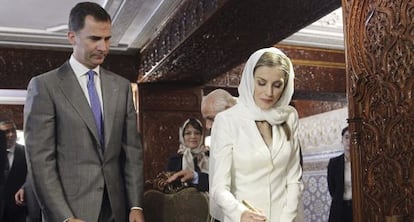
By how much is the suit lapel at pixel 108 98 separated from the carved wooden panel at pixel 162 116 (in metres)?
4.37

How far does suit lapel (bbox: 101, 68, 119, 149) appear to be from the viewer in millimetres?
1808

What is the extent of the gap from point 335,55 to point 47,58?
344 cm

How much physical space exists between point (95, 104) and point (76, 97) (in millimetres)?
74

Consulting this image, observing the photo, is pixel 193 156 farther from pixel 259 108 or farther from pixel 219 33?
pixel 259 108

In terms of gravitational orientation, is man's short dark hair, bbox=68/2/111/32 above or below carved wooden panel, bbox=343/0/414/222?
above

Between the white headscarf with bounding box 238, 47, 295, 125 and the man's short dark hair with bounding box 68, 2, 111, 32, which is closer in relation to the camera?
the white headscarf with bounding box 238, 47, 295, 125

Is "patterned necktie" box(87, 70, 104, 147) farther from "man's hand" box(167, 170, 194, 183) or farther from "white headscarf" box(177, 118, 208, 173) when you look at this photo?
"white headscarf" box(177, 118, 208, 173)

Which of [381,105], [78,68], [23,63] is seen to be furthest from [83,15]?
[23,63]

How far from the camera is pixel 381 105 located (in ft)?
6.40

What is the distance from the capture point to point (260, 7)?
3391 mm

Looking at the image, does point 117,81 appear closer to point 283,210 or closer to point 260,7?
point 283,210

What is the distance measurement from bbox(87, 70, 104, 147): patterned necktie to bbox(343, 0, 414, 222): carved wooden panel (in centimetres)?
101

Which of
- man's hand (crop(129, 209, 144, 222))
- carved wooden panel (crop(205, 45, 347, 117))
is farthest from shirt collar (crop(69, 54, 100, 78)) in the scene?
carved wooden panel (crop(205, 45, 347, 117))

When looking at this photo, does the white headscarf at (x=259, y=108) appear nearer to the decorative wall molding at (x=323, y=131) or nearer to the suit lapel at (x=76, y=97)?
the suit lapel at (x=76, y=97)
